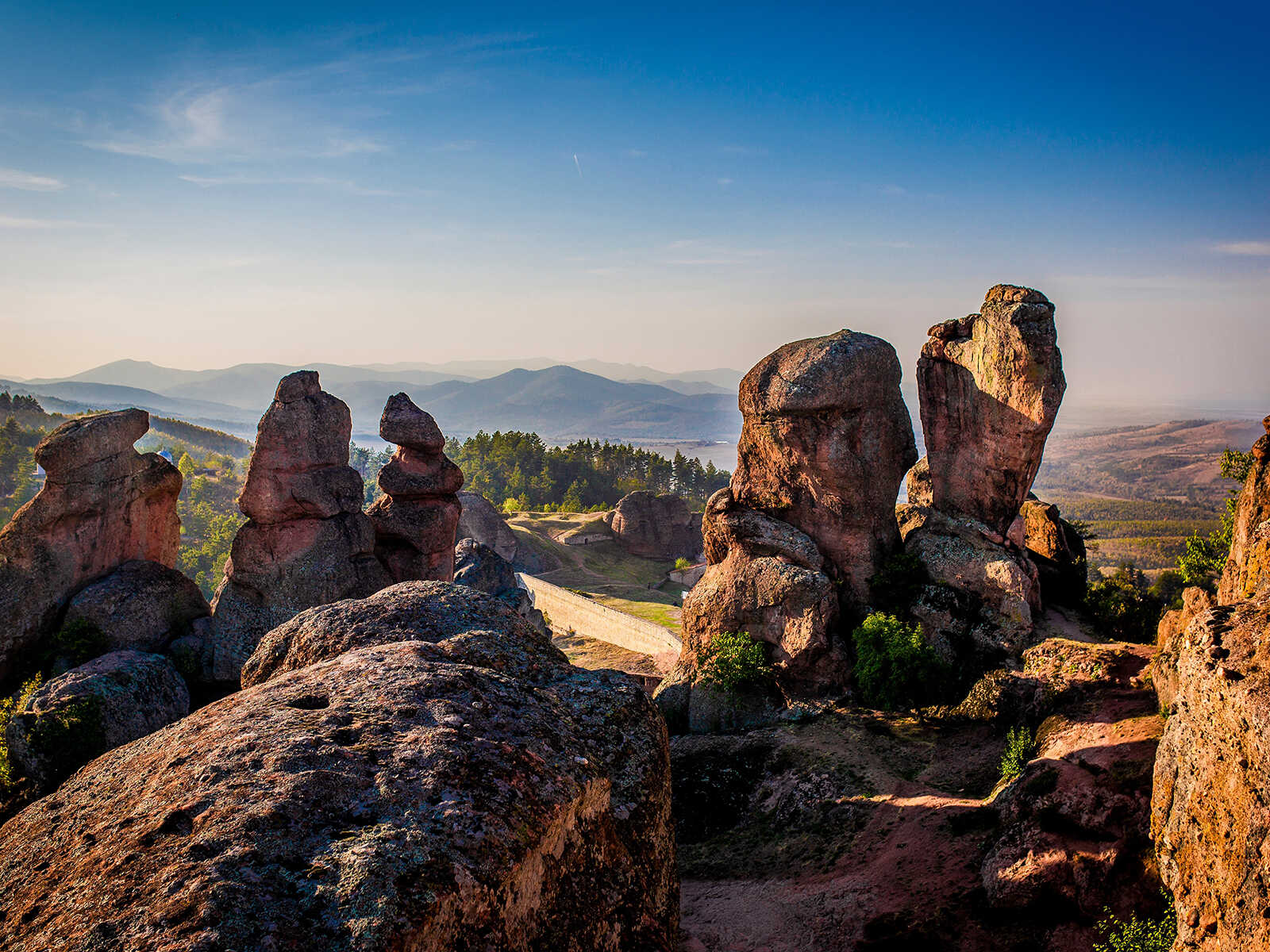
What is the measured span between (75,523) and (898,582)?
23.5 m

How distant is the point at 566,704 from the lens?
31.2 ft

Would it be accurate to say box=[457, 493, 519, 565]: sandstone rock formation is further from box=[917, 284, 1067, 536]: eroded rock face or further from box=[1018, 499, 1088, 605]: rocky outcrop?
box=[1018, 499, 1088, 605]: rocky outcrop

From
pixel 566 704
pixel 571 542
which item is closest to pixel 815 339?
pixel 566 704

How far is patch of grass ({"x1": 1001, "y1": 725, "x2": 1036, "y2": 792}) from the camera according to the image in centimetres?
1521

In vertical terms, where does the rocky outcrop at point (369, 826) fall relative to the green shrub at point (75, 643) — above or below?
above

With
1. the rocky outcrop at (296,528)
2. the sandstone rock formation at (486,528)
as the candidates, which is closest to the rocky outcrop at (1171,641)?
the rocky outcrop at (296,528)

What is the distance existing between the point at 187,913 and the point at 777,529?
64.8ft

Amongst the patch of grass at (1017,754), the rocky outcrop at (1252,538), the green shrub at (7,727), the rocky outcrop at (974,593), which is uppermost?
the rocky outcrop at (1252,538)

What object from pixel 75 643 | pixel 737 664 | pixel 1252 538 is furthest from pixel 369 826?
pixel 75 643

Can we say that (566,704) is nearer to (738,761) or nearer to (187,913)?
(187,913)

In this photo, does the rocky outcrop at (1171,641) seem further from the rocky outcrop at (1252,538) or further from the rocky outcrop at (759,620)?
the rocky outcrop at (759,620)

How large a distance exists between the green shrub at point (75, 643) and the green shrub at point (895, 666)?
68.4 feet

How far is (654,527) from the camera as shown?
6875 cm

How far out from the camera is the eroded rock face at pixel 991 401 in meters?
21.3
